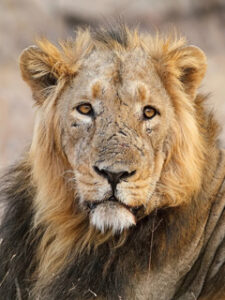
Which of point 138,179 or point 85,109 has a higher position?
point 85,109

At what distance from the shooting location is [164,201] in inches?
214

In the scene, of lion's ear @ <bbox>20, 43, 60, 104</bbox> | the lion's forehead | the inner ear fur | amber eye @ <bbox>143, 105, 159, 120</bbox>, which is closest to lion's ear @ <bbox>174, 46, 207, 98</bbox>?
the inner ear fur

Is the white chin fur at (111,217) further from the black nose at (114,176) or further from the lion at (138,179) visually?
the black nose at (114,176)

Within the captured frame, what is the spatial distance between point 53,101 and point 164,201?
110 cm

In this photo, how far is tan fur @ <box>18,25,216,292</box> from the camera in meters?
5.42

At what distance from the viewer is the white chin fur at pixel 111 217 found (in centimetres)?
501

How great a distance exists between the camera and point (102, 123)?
17.4 ft

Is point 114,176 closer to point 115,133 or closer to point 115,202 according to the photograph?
point 115,202

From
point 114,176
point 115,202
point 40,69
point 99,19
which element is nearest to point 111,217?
point 115,202

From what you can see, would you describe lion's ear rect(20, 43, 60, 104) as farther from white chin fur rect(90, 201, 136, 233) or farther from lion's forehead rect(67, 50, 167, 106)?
white chin fur rect(90, 201, 136, 233)

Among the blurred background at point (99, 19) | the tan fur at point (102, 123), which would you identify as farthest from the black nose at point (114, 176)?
the blurred background at point (99, 19)

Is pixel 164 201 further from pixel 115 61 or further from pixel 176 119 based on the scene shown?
pixel 115 61

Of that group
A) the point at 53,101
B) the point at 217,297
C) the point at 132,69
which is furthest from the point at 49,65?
the point at 217,297

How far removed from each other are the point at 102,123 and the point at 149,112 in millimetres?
364
